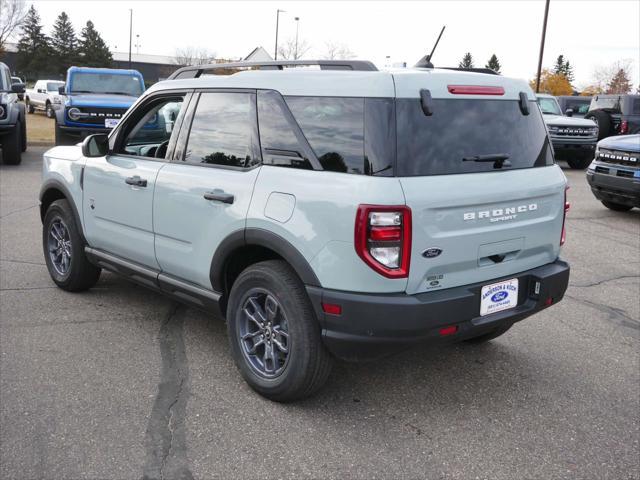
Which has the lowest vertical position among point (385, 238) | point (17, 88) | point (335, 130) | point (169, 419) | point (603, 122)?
point (169, 419)

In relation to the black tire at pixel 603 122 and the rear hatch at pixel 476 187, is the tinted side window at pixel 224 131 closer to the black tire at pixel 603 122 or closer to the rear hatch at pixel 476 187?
the rear hatch at pixel 476 187

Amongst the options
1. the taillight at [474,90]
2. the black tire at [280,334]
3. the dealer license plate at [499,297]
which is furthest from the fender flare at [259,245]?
the taillight at [474,90]

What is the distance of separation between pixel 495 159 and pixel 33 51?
81699 millimetres

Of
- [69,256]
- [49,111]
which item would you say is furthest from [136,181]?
[49,111]

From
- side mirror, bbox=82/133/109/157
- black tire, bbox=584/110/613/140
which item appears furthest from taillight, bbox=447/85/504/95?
black tire, bbox=584/110/613/140

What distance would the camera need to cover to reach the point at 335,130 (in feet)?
10.5

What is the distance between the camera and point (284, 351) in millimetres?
3465

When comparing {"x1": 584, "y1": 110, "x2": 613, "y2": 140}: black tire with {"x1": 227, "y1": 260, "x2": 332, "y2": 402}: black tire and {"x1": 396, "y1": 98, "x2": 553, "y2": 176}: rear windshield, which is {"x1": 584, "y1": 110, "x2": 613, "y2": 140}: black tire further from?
{"x1": 227, "y1": 260, "x2": 332, "y2": 402}: black tire

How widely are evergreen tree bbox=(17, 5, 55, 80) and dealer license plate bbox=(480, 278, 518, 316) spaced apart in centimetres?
7880

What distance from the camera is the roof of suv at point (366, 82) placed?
122 inches

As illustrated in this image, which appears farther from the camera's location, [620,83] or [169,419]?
[620,83]

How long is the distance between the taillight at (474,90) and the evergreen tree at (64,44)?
250 feet

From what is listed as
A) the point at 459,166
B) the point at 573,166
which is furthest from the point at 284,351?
the point at 573,166

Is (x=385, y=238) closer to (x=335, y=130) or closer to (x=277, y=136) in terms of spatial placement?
(x=335, y=130)
